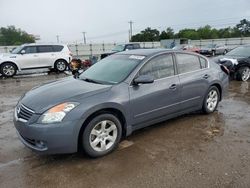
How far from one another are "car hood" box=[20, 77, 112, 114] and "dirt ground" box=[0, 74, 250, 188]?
853 mm

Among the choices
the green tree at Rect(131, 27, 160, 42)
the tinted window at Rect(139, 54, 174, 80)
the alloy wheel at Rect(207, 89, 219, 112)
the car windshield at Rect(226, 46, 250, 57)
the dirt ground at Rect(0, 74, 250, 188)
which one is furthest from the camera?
the green tree at Rect(131, 27, 160, 42)

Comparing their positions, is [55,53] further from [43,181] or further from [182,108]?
[43,181]

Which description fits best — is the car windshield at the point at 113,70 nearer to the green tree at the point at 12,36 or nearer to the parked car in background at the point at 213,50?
the parked car in background at the point at 213,50

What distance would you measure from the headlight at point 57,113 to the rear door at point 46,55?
41.2ft

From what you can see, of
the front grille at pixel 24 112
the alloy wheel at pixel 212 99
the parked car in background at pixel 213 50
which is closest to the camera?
the front grille at pixel 24 112

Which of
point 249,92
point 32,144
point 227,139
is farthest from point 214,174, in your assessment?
point 249,92

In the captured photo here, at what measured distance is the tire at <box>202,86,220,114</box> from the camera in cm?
604

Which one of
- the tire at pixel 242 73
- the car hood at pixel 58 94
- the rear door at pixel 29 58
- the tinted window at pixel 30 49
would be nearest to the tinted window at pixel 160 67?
the car hood at pixel 58 94

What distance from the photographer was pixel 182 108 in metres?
5.43

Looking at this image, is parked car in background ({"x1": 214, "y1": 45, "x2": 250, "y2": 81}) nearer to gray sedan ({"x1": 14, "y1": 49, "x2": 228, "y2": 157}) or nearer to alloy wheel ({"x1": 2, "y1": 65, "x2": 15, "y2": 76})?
gray sedan ({"x1": 14, "y1": 49, "x2": 228, "y2": 157})

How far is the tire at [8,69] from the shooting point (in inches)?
572

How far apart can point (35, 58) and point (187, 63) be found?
11658 mm

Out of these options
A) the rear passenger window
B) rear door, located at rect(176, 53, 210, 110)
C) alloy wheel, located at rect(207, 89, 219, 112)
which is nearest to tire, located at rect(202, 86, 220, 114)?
alloy wheel, located at rect(207, 89, 219, 112)

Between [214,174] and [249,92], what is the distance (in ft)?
19.8
